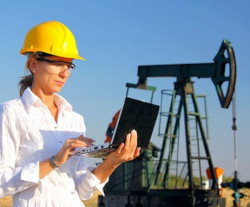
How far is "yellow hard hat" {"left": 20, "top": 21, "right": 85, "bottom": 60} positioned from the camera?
3129mm

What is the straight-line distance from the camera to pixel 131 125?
286cm

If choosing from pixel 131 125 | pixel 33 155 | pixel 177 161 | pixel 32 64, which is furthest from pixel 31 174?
pixel 177 161

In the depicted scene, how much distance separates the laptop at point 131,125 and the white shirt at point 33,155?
0.74ft

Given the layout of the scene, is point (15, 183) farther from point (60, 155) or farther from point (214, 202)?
point (214, 202)

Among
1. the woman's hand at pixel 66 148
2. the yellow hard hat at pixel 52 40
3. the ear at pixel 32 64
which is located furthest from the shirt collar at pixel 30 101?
the woman's hand at pixel 66 148

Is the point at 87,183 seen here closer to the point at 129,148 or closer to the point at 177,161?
the point at 129,148

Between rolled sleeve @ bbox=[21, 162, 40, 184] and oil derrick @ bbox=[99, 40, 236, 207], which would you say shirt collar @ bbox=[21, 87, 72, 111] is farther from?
oil derrick @ bbox=[99, 40, 236, 207]

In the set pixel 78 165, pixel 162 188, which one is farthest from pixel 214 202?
pixel 78 165

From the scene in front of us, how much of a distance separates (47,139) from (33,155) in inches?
4.5

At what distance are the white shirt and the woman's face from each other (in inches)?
3.1

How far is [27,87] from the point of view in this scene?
3.16 meters

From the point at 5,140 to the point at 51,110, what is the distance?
0.38 m

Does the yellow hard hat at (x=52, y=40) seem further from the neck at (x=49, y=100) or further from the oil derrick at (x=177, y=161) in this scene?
the oil derrick at (x=177, y=161)

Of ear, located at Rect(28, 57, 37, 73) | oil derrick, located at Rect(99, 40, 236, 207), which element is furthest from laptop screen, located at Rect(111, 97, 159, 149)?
oil derrick, located at Rect(99, 40, 236, 207)
